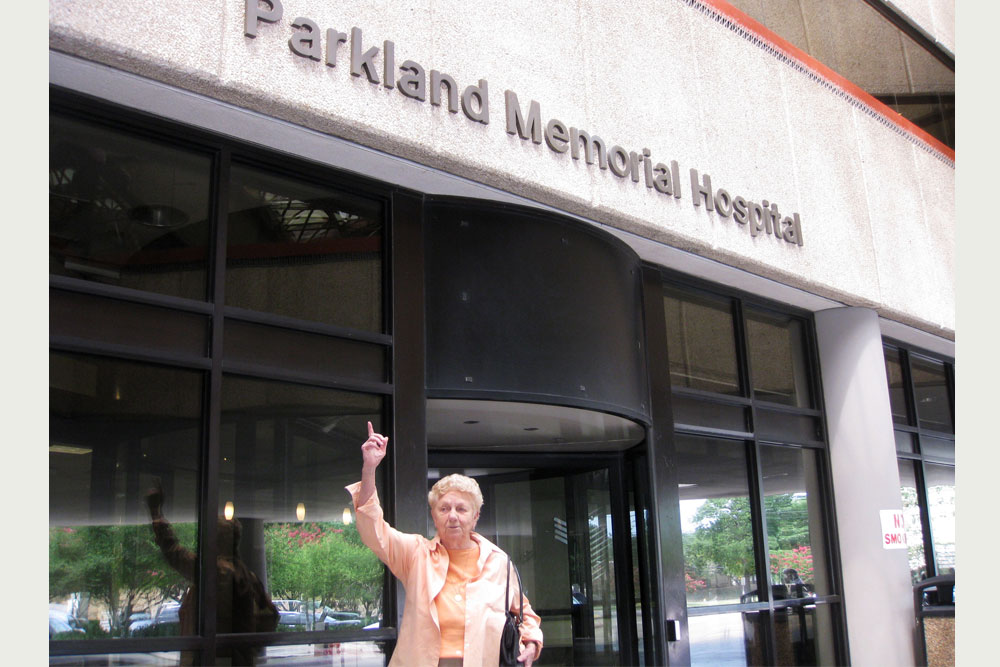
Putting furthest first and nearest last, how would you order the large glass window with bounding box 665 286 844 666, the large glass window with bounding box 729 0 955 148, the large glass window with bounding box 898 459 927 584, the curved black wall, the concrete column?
the large glass window with bounding box 898 459 927 584 → the large glass window with bounding box 729 0 955 148 → the concrete column → the large glass window with bounding box 665 286 844 666 → the curved black wall

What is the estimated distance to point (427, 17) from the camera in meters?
6.11

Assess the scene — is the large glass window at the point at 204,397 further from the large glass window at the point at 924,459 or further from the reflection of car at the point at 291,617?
the large glass window at the point at 924,459

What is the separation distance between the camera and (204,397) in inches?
210

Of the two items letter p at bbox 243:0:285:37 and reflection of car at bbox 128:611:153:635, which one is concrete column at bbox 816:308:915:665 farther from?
reflection of car at bbox 128:611:153:635

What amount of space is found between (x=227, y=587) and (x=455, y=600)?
4.80 ft

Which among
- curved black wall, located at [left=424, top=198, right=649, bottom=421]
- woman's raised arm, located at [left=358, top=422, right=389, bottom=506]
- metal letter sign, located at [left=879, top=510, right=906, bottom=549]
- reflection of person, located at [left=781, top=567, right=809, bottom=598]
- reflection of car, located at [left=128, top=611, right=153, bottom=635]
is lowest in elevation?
reflection of person, located at [left=781, top=567, right=809, bottom=598]

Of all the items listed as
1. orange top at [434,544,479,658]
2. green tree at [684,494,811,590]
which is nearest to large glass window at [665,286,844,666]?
green tree at [684,494,811,590]

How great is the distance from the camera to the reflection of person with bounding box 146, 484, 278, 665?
498 cm

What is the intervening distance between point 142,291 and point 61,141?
2.95 feet

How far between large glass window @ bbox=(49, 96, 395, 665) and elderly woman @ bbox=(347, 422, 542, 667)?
111cm

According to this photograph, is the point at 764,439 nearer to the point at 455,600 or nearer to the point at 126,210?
the point at 455,600

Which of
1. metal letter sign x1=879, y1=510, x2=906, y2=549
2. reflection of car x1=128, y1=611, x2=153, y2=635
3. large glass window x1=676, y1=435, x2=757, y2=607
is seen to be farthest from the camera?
metal letter sign x1=879, y1=510, x2=906, y2=549

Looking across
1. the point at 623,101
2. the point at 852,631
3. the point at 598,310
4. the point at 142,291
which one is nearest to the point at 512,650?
the point at 142,291

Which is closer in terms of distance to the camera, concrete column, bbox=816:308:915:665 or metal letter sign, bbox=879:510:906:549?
concrete column, bbox=816:308:915:665
